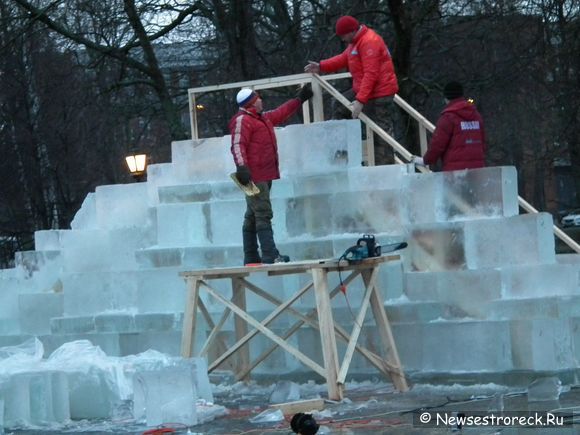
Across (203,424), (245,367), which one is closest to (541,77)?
(245,367)

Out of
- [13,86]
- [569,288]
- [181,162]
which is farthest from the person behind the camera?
[13,86]

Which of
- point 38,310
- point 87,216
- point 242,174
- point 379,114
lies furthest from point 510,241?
point 38,310

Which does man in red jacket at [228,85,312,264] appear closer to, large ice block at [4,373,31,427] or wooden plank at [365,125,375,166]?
wooden plank at [365,125,375,166]

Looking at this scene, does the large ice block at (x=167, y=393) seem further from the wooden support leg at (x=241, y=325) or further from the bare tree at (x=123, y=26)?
the bare tree at (x=123, y=26)

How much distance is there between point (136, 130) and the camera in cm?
3691

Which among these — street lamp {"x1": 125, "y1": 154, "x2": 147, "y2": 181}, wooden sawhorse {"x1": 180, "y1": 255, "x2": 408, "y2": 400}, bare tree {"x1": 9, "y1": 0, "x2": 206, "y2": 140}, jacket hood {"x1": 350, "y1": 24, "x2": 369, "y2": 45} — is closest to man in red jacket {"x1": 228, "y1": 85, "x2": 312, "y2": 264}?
wooden sawhorse {"x1": 180, "y1": 255, "x2": 408, "y2": 400}

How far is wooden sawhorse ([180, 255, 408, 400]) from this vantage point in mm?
10648

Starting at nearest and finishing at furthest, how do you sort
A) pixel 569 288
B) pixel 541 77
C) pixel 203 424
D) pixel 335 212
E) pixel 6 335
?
pixel 203 424 → pixel 569 288 → pixel 335 212 → pixel 6 335 → pixel 541 77

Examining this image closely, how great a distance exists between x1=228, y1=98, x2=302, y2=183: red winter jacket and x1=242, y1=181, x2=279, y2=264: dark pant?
13 cm

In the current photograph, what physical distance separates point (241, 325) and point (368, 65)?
2.91 metres

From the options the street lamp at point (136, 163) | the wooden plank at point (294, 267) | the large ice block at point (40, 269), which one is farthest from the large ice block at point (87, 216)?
the street lamp at point (136, 163)

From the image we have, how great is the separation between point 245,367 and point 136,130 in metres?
25.3

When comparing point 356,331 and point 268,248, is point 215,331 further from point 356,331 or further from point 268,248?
point 356,331

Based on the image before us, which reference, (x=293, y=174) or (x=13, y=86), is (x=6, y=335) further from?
(x=13, y=86)
